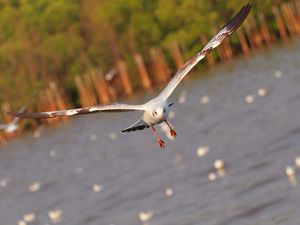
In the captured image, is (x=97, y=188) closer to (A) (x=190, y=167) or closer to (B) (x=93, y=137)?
(A) (x=190, y=167)

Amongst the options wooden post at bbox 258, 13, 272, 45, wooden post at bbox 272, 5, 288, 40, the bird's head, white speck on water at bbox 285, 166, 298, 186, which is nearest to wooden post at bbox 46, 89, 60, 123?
wooden post at bbox 258, 13, 272, 45

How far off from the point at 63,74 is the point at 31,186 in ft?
205

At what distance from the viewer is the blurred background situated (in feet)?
101

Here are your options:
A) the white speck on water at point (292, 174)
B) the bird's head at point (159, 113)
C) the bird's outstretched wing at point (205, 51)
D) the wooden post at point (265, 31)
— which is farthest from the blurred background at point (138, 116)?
the bird's head at point (159, 113)

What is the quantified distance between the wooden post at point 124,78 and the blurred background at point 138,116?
19 centimetres

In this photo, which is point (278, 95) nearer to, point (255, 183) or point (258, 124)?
point (258, 124)

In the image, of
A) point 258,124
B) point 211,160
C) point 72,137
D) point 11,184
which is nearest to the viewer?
point 211,160

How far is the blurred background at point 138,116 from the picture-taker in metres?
30.8

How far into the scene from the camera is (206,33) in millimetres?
101688

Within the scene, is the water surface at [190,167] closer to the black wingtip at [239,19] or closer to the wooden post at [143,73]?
the black wingtip at [239,19]

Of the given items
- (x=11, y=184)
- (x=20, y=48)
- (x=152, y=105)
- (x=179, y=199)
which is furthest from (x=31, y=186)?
(x=20, y=48)

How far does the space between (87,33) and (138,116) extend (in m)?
49.0

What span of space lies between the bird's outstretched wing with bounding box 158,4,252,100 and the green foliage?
80.8 m

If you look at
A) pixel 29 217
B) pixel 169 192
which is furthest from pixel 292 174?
pixel 29 217
